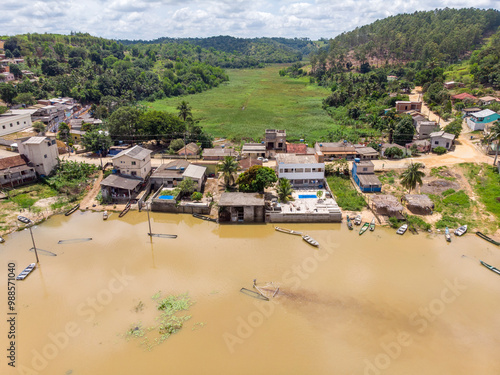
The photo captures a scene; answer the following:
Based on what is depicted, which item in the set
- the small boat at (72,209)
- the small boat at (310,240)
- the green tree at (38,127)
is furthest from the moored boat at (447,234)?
the green tree at (38,127)

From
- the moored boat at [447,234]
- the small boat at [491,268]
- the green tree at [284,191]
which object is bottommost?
the small boat at [491,268]

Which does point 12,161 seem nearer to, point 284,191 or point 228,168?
point 228,168

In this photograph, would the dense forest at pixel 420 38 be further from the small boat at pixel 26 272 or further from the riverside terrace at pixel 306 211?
the small boat at pixel 26 272

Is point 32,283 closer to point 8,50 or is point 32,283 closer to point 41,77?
point 41,77

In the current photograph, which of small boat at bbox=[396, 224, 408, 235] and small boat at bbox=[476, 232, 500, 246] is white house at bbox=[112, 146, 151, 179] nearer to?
small boat at bbox=[396, 224, 408, 235]

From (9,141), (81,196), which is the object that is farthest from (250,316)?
(9,141)

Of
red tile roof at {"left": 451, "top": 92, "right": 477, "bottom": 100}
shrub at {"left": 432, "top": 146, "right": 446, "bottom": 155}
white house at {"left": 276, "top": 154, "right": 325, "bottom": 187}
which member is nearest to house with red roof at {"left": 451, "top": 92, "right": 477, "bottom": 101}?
red tile roof at {"left": 451, "top": 92, "right": 477, "bottom": 100}
